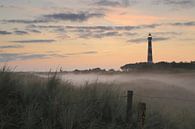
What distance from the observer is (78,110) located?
12172 millimetres

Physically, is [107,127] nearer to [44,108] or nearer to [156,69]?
[44,108]

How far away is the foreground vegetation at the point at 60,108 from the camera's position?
1140 centimetres

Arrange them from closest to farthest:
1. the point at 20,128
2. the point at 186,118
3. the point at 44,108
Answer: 1. the point at 20,128
2. the point at 44,108
3. the point at 186,118

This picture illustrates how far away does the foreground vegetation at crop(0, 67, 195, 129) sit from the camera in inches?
449

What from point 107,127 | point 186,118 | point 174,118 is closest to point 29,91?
point 107,127

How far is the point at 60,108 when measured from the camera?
12.0 m

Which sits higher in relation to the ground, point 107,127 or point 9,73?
point 9,73

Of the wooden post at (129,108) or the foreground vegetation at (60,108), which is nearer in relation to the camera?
the foreground vegetation at (60,108)

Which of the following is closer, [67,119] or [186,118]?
[67,119]

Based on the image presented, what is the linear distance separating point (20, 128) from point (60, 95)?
198 cm

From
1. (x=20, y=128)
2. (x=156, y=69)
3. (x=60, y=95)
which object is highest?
(x=156, y=69)

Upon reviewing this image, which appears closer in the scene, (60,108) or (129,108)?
(60,108)

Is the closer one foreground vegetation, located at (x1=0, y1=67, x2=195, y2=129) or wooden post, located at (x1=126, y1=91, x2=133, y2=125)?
foreground vegetation, located at (x1=0, y1=67, x2=195, y2=129)

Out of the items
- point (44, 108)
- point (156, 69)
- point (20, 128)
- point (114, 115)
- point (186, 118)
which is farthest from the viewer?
point (156, 69)
